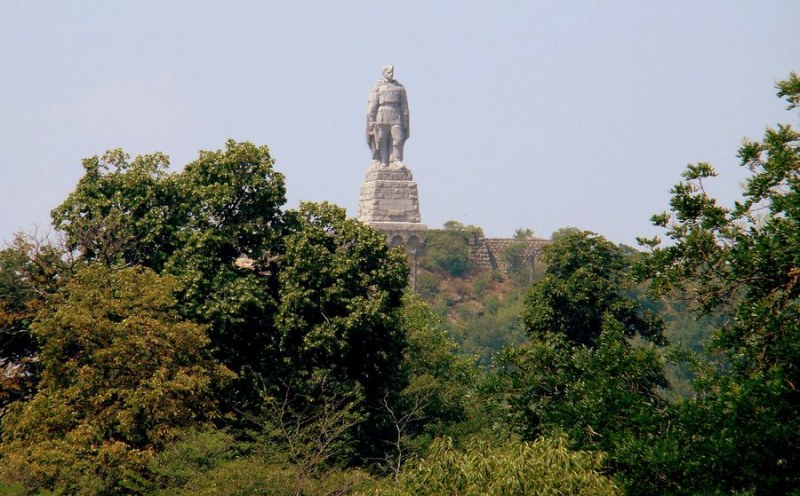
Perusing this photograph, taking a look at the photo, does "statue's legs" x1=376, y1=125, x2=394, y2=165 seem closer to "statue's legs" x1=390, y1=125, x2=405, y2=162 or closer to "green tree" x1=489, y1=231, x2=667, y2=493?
"statue's legs" x1=390, y1=125, x2=405, y2=162

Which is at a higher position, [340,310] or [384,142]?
[384,142]

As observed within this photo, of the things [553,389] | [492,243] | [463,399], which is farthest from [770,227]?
[492,243]

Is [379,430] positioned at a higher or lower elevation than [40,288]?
lower

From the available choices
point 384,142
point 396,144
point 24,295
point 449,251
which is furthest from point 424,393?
point 449,251

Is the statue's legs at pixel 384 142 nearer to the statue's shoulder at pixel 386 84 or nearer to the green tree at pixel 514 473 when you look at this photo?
the statue's shoulder at pixel 386 84

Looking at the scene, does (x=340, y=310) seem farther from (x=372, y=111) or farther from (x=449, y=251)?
(x=449, y=251)

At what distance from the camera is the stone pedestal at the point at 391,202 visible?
68750mm

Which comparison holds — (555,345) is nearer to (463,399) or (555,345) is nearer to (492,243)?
(463,399)

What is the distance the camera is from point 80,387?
96.4ft

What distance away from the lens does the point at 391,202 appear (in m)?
69.3

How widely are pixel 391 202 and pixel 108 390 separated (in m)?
40.4

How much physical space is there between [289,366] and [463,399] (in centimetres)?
688

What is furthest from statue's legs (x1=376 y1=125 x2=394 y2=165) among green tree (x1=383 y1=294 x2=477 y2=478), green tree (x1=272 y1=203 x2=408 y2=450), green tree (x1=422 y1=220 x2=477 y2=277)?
green tree (x1=272 y1=203 x2=408 y2=450)

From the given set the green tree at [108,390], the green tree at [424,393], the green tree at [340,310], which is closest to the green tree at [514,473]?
the green tree at [108,390]
